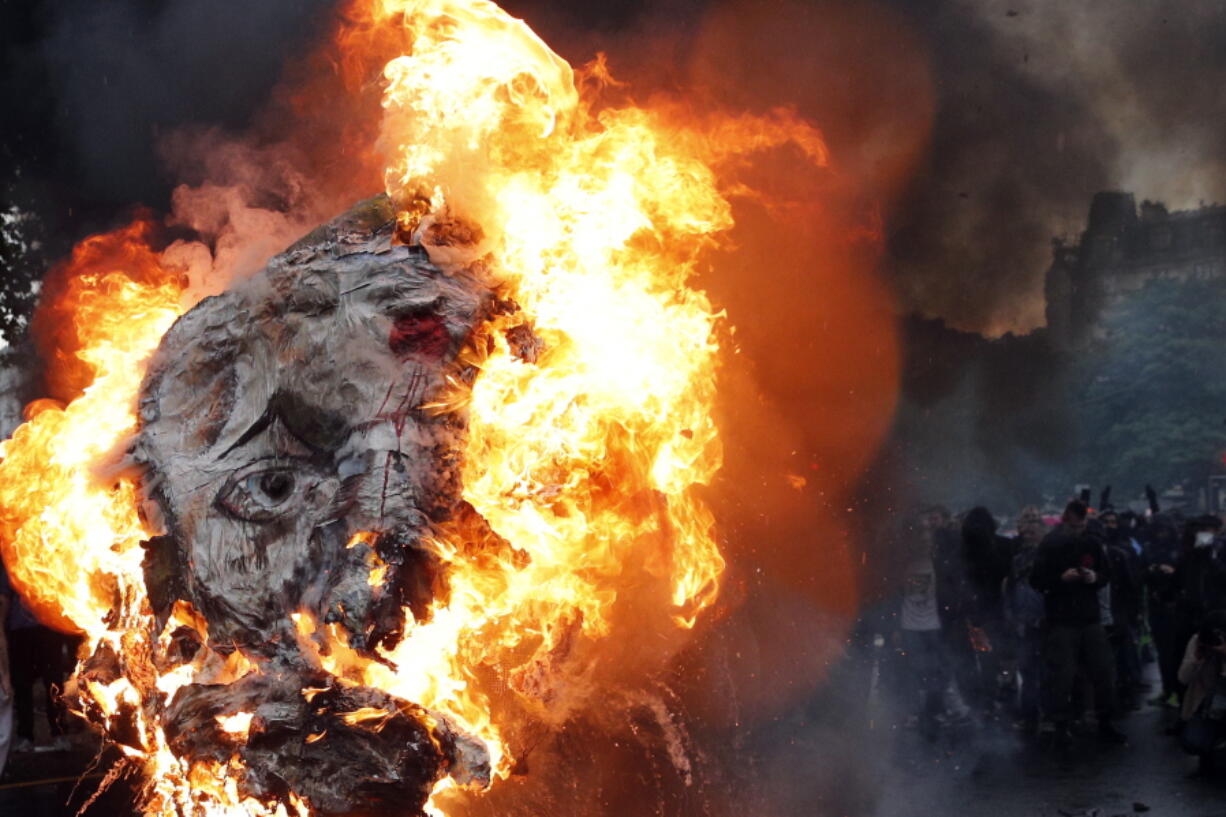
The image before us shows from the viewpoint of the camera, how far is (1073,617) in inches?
343

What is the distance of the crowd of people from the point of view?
865cm

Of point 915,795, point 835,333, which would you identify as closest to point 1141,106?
point 835,333

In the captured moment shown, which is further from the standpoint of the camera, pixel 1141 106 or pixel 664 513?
pixel 1141 106

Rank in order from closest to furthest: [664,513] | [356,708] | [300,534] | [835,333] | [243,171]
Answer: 1. [356,708]
2. [300,534]
3. [664,513]
4. [243,171]
5. [835,333]

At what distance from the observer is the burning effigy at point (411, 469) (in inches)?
144

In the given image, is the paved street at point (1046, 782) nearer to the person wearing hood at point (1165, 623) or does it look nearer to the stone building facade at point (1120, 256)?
the person wearing hood at point (1165, 623)

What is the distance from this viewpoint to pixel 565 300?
4418mm

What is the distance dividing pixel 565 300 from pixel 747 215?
4076 millimetres

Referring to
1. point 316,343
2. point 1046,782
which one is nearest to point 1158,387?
point 1046,782

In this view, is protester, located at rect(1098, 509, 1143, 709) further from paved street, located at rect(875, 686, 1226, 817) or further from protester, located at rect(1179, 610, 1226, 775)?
protester, located at rect(1179, 610, 1226, 775)

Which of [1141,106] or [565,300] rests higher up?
[1141,106]

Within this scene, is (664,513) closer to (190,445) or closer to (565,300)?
(565,300)

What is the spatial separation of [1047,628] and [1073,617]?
0.21 m

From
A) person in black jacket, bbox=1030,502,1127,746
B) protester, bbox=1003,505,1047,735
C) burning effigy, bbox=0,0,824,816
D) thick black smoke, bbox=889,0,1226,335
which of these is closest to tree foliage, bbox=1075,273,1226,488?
thick black smoke, bbox=889,0,1226,335
